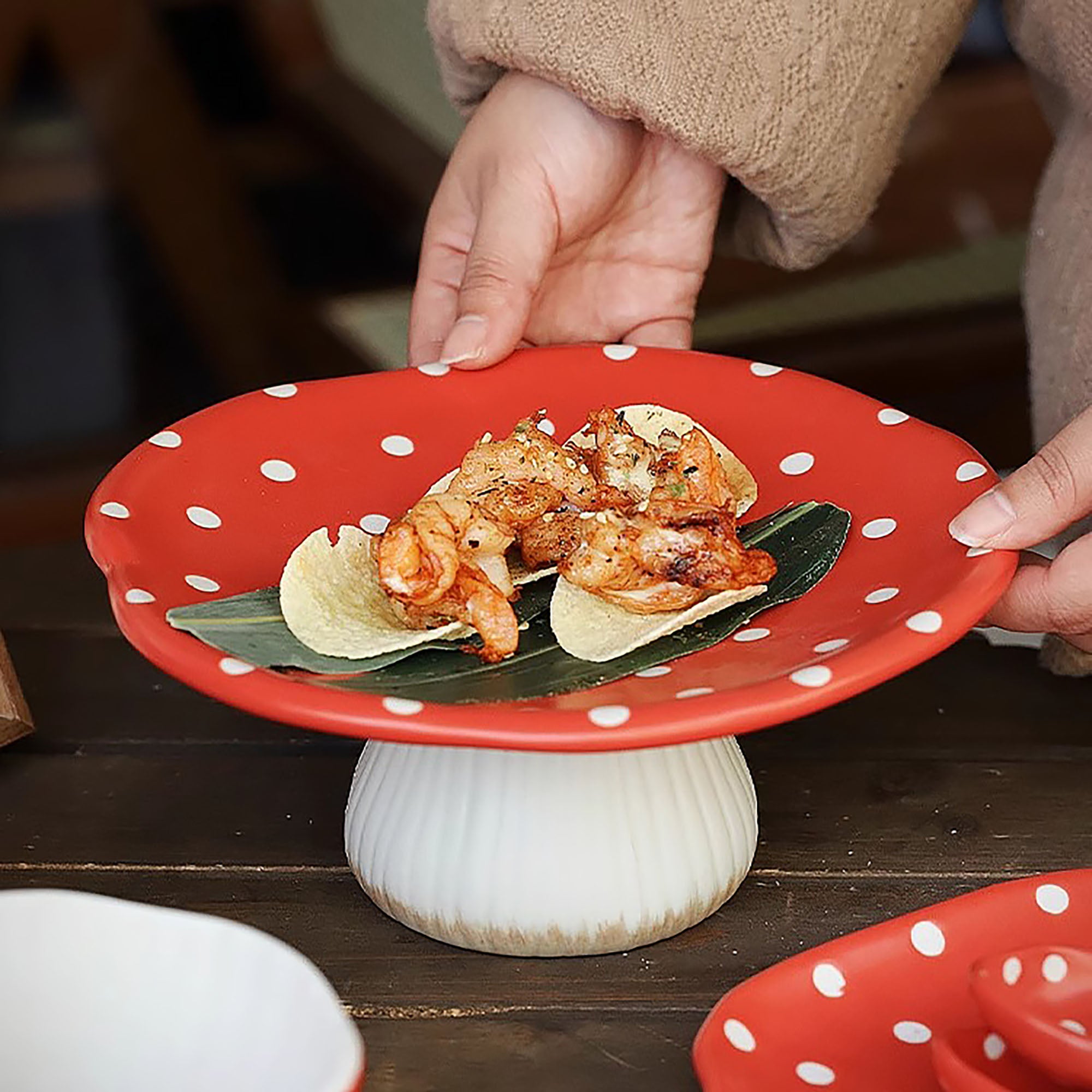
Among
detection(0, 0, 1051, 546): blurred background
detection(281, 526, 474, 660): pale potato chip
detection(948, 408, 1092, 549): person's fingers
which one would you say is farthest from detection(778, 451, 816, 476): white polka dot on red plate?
detection(0, 0, 1051, 546): blurred background

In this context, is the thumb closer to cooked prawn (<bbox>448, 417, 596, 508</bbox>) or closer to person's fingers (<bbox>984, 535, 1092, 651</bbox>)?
cooked prawn (<bbox>448, 417, 596, 508</bbox>)

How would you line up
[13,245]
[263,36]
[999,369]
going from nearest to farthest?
[999,369], [263,36], [13,245]

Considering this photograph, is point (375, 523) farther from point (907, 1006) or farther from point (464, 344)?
point (907, 1006)

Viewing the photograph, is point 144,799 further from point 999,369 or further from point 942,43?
point 999,369

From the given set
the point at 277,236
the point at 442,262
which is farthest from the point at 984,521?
the point at 277,236

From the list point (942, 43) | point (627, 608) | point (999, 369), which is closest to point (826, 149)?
point (942, 43)

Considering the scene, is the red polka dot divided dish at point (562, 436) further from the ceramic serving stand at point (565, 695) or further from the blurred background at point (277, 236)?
the blurred background at point (277, 236)
